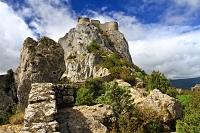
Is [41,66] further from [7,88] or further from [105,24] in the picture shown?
[105,24]

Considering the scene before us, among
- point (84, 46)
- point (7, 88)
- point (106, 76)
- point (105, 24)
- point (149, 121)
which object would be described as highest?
point (105, 24)

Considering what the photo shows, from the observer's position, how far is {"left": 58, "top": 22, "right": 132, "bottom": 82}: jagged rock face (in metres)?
38.3

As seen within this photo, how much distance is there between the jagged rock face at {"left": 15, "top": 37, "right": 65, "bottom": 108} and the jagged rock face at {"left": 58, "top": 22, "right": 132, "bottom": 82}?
22815 mm

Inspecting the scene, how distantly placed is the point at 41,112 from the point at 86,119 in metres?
1.76

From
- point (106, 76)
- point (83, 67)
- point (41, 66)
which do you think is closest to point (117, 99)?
point (41, 66)

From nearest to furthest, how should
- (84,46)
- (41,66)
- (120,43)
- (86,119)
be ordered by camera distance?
(86,119)
(41,66)
(84,46)
(120,43)

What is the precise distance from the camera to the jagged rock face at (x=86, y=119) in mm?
5777

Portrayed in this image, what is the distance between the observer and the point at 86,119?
20.5ft

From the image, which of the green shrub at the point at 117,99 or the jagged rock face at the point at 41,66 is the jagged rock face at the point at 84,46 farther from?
the green shrub at the point at 117,99

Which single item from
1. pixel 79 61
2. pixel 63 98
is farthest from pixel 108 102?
pixel 79 61

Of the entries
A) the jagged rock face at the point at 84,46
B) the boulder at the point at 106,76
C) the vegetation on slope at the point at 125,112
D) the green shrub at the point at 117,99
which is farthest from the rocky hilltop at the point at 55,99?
the jagged rock face at the point at 84,46

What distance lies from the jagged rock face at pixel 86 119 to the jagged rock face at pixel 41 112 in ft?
2.88

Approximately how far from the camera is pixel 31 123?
4590 millimetres

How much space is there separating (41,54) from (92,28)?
4116 cm
